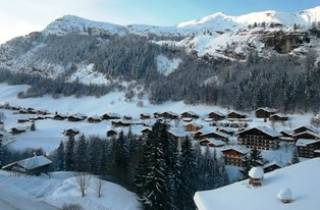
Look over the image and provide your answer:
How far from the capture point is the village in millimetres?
67062

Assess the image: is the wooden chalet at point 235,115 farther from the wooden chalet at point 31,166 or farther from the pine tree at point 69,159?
the wooden chalet at point 31,166

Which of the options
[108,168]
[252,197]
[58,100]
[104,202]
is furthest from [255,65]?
[252,197]

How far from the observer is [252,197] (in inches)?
745

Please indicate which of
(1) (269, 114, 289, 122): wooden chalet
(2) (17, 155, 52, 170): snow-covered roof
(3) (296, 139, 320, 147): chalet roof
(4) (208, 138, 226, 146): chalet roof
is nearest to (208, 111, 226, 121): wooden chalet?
(1) (269, 114, 289, 122): wooden chalet

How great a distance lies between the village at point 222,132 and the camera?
220 feet

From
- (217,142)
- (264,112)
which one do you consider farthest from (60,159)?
(264,112)

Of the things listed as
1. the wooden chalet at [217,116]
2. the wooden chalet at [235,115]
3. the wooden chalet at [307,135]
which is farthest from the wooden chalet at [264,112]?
the wooden chalet at [307,135]

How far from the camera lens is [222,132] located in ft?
269

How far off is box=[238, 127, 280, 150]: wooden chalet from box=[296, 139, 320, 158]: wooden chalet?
4077 mm

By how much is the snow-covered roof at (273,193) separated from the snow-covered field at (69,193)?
63.9ft

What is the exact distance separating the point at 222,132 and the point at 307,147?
18069 mm

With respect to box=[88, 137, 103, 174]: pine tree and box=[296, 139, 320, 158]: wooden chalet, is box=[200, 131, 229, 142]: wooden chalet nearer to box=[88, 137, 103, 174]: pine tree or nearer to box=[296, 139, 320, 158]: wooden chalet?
box=[296, 139, 320, 158]: wooden chalet

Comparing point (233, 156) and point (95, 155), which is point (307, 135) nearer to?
point (233, 156)

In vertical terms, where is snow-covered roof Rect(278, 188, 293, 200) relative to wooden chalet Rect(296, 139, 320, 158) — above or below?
above
